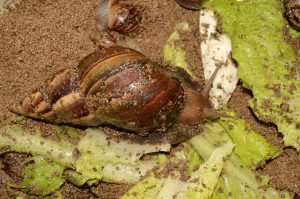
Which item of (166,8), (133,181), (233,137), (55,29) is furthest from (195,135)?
(55,29)

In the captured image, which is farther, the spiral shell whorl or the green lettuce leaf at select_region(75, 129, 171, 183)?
the green lettuce leaf at select_region(75, 129, 171, 183)

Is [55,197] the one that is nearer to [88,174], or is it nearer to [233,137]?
[88,174]

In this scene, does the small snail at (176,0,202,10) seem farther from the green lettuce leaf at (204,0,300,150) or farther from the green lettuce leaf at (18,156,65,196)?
the green lettuce leaf at (18,156,65,196)

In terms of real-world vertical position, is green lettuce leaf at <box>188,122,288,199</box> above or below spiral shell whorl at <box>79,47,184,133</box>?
below

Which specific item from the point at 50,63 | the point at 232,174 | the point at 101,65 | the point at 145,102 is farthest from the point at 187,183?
the point at 50,63

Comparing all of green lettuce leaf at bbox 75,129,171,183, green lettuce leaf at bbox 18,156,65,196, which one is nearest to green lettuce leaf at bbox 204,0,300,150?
green lettuce leaf at bbox 75,129,171,183

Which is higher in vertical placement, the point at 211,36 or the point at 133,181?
the point at 211,36

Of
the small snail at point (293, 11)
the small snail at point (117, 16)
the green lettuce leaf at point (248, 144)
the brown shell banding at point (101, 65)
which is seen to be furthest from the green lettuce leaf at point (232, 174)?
the small snail at point (117, 16)
